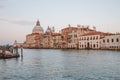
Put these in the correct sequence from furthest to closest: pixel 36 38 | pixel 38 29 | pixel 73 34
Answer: pixel 38 29, pixel 36 38, pixel 73 34

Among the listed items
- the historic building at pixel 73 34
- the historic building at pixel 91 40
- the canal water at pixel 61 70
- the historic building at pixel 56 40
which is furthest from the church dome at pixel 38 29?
the canal water at pixel 61 70

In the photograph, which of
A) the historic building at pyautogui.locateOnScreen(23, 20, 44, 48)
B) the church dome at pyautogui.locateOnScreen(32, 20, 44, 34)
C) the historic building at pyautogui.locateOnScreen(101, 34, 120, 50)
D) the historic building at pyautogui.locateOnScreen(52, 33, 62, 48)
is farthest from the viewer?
the church dome at pyautogui.locateOnScreen(32, 20, 44, 34)

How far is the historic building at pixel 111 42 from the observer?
2581 inches

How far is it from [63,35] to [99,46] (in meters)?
25.2

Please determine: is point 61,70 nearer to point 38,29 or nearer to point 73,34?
point 73,34

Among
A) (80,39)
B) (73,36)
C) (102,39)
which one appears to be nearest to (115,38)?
(102,39)

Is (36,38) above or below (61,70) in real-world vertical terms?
above

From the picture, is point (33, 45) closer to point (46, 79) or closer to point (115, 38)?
point (115, 38)

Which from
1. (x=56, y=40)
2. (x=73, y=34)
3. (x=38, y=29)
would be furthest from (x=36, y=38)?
(x=73, y=34)

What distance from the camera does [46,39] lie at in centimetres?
11288

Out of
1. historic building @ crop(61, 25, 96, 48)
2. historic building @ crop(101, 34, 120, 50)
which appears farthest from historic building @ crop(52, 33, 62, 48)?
historic building @ crop(101, 34, 120, 50)

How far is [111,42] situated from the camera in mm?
67375

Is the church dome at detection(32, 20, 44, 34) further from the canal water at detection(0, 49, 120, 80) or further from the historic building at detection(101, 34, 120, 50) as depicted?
the canal water at detection(0, 49, 120, 80)

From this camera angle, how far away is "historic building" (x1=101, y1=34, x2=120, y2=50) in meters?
65.6
